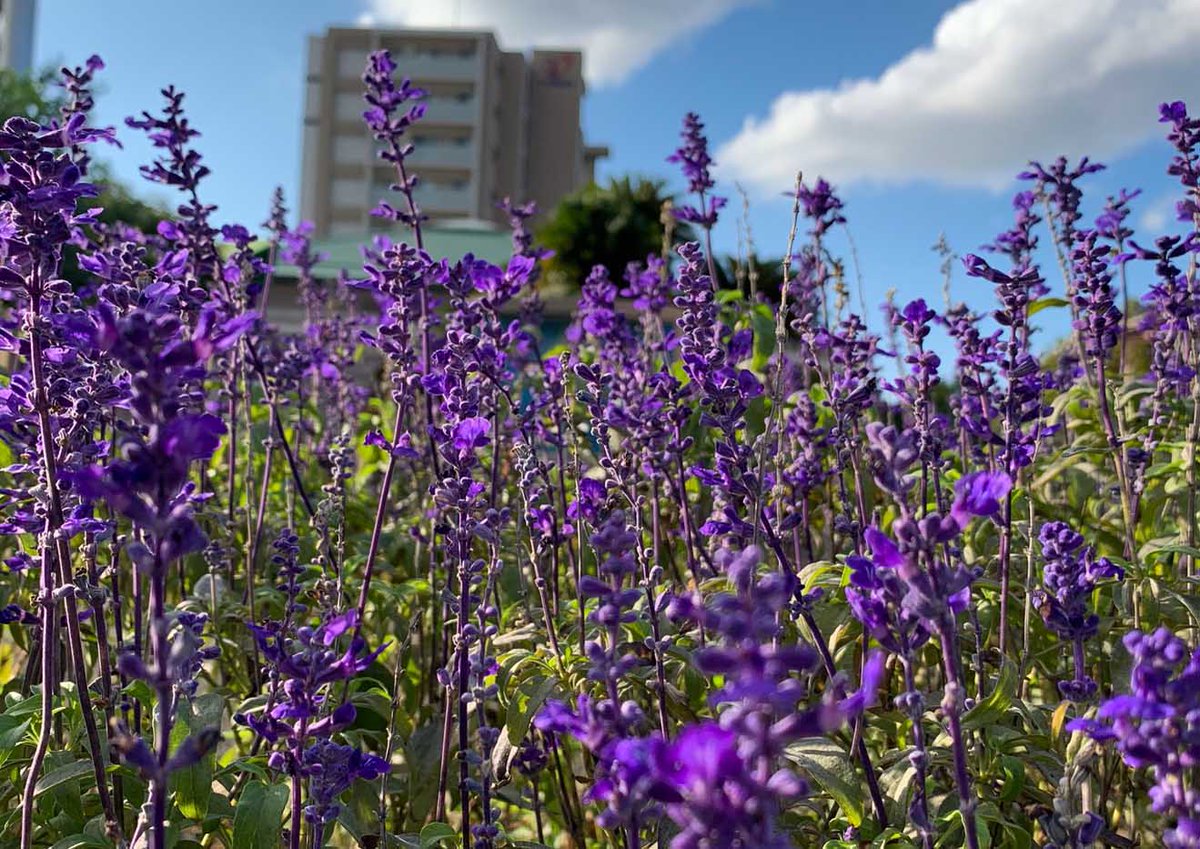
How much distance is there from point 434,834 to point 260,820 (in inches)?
15.9

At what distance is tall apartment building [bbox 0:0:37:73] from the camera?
140ft

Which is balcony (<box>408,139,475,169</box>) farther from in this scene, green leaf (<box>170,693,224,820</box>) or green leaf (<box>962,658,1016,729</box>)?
green leaf (<box>962,658,1016,729</box>)

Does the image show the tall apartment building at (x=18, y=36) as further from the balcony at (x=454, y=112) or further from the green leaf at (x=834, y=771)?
the green leaf at (x=834, y=771)

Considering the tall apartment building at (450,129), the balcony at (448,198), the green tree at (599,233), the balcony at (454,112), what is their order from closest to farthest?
the green tree at (599,233), the balcony at (448,198), the balcony at (454,112), the tall apartment building at (450,129)

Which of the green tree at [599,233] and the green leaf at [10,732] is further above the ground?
the green tree at [599,233]

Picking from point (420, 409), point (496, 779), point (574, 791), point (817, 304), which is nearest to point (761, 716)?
point (496, 779)

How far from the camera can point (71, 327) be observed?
5.59 ft

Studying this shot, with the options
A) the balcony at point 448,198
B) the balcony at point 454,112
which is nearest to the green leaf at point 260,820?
the balcony at point 448,198

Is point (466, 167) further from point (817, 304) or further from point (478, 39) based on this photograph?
point (817, 304)

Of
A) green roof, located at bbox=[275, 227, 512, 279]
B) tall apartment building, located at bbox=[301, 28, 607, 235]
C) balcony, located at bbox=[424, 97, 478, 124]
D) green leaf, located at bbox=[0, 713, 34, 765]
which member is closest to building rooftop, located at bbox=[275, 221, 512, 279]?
green roof, located at bbox=[275, 227, 512, 279]

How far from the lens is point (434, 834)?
2.47 m

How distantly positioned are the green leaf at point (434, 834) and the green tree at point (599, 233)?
2898 centimetres

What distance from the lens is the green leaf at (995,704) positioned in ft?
7.58

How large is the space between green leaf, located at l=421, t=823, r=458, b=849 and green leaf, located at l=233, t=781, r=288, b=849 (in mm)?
336
